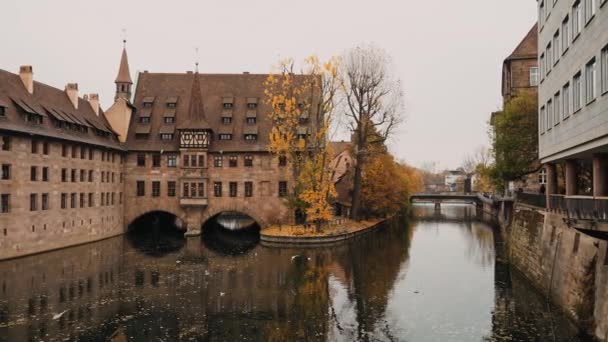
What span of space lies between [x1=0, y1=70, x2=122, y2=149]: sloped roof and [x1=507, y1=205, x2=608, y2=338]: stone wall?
32913mm

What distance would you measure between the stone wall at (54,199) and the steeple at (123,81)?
30.7 ft

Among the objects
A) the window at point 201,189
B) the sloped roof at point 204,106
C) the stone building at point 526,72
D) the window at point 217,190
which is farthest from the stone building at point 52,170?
the stone building at point 526,72

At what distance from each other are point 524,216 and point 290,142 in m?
22.0

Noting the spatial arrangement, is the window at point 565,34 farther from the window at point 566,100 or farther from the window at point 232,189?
the window at point 232,189

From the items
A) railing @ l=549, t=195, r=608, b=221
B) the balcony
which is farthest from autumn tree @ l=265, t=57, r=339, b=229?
railing @ l=549, t=195, r=608, b=221

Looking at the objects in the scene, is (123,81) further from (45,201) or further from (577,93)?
(577,93)

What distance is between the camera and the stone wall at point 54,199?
35.4m

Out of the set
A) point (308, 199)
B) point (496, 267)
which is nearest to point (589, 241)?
point (496, 267)

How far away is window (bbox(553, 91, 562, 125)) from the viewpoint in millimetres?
26578

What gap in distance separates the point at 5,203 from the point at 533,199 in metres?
33.7

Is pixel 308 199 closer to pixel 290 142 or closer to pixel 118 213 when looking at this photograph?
pixel 290 142

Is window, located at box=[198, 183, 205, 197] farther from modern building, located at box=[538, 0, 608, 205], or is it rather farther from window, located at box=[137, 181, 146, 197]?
modern building, located at box=[538, 0, 608, 205]

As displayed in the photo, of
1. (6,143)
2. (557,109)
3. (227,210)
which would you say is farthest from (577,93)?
(227,210)

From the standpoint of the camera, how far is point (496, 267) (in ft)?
109
